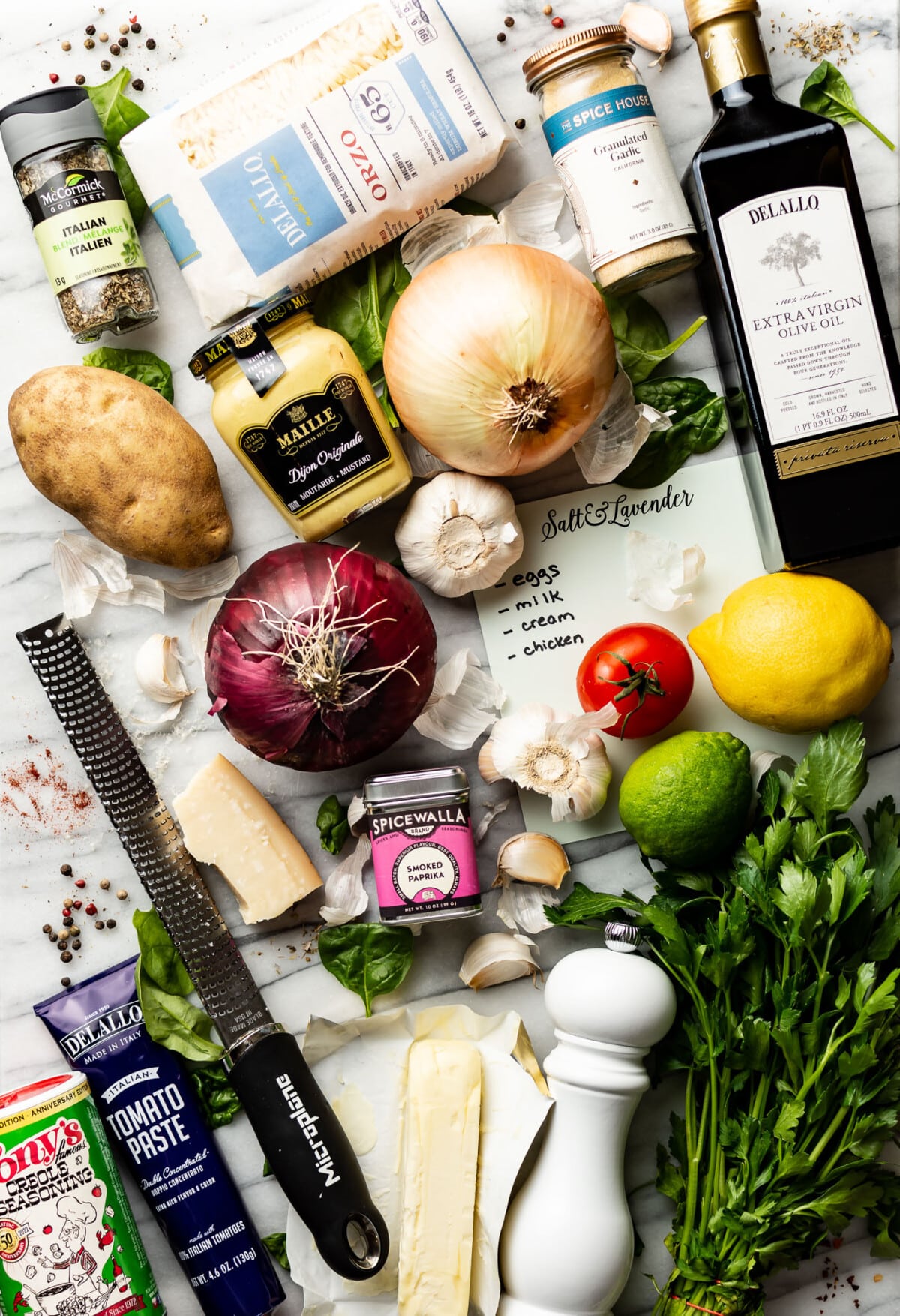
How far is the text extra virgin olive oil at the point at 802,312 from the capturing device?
1.01m

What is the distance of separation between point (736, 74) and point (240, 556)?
0.71m

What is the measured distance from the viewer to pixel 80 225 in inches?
42.7

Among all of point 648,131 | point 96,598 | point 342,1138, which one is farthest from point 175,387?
point 342,1138

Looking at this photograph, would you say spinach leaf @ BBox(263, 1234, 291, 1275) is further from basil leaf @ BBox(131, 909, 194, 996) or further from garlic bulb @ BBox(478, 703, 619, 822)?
garlic bulb @ BBox(478, 703, 619, 822)

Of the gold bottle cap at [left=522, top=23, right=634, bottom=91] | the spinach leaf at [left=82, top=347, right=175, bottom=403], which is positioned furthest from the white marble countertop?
the gold bottle cap at [left=522, top=23, right=634, bottom=91]

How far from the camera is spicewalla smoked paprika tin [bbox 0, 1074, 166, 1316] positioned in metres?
1.02

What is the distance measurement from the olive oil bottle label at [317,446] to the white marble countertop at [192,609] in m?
0.12

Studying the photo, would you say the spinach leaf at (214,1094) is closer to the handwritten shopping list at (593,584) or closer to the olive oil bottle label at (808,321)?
the handwritten shopping list at (593,584)

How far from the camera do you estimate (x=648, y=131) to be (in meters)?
1.05

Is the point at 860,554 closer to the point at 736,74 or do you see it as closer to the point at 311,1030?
the point at 736,74

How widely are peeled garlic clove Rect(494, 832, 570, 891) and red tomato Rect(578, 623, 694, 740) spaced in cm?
15

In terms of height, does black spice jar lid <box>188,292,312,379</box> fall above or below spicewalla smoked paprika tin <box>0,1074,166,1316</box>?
above

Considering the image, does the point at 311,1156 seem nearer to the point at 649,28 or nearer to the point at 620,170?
the point at 620,170

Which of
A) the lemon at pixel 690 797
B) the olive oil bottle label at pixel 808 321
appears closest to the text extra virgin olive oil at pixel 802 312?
the olive oil bottle label at pixel 808 321
